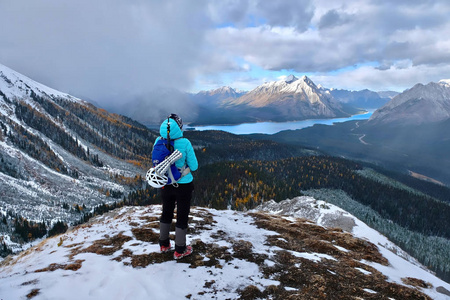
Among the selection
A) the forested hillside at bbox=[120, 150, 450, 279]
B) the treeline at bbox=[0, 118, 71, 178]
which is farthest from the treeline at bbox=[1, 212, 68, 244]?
the treeline at bbox=[0, 118, 71, 178]

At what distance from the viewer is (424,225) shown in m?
152

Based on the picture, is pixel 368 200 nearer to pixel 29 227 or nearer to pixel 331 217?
pixel 331 217

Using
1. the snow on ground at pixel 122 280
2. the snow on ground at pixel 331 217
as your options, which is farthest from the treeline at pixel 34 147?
the snow on ground at pixel 122 280

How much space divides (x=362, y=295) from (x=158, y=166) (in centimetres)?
831

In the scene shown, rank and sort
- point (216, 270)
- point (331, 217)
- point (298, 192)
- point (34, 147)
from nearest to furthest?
point (216, 270) → point (331, 217) → point (298, 192) → point (34, 147)

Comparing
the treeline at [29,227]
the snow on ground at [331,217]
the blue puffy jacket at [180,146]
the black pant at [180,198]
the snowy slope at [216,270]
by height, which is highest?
the blue puffy jacket at [180,146]

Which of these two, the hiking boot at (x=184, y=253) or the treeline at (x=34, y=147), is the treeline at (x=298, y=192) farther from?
the treeline at (x=34, y=147)

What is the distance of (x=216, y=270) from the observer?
8508mm

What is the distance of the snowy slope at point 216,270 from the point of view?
6.98 m

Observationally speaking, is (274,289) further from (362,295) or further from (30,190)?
(30,190)

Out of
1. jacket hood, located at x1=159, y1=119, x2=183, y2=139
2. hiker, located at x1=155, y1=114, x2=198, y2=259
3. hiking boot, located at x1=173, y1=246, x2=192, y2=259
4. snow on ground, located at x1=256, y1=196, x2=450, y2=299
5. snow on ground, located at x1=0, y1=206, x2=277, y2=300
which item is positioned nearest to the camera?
snow on ground, located at x1=0, y1=206, x2=277, y2=300

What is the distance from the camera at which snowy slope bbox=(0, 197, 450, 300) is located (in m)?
6.98

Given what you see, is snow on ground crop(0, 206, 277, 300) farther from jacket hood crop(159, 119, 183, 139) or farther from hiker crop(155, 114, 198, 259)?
jacket hood crop(159, 119, 183, 139)

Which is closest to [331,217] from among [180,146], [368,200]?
[180,146]
